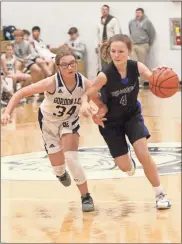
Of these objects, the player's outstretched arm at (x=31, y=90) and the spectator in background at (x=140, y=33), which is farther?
the spectator in background at (x=140, y=33)

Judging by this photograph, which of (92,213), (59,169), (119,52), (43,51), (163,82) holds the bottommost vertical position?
(92,213)

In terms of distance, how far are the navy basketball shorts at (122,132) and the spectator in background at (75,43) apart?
42.8 ft

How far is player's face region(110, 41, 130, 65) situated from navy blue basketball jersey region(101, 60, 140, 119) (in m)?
0.11

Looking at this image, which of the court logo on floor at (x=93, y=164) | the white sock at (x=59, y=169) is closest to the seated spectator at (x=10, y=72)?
the court logo on floor at (x=93, y=164)

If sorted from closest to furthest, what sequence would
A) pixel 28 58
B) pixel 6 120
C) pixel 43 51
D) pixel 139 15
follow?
pixel 6 120, pixel 28 58, pixel 43 51, pixel 139 15

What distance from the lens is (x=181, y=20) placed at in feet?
63.3

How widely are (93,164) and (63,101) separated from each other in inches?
87.0

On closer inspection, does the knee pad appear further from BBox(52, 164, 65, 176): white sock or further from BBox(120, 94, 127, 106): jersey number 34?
BBox(120, 94, 127, 106): jersey number 34

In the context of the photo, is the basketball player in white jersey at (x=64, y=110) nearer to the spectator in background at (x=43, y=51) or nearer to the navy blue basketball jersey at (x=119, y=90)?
the navy blue basketball jersey at (x=119, y=90)

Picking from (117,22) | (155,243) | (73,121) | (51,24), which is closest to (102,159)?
(73,121)

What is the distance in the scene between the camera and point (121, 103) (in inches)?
234

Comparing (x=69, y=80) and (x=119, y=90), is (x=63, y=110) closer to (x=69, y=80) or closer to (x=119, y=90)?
(x=69, y=80)

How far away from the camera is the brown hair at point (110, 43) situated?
19.1 ft

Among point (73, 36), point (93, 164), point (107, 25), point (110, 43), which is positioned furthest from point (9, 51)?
point (110, 43)
